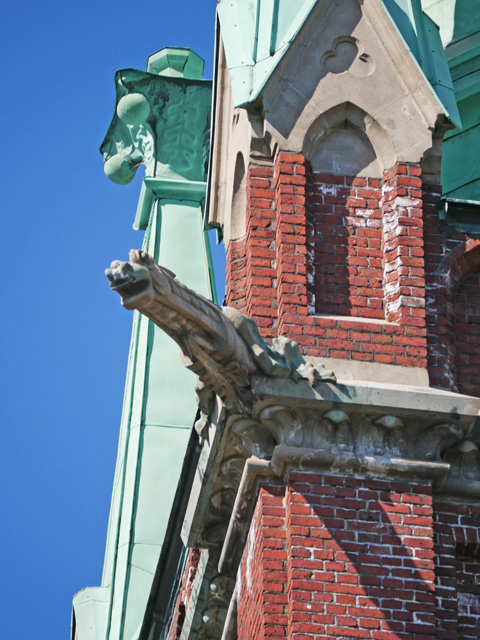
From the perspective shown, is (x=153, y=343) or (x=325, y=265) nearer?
(x=325, y=265)

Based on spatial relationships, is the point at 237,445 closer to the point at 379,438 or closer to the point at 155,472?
the point at 379,438

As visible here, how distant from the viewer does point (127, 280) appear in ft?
50.8

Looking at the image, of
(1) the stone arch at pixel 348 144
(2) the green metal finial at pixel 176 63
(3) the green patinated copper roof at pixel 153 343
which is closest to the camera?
(1) the stone arch at pixel 348 144

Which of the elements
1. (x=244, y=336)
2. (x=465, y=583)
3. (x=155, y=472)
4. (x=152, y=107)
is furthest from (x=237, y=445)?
(x=152, y=107)

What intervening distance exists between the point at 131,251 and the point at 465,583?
3687 mm

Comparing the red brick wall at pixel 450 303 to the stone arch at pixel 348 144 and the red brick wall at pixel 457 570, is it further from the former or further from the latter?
the red brick wall at pixel 457 570

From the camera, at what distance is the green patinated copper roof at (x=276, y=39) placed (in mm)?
18734

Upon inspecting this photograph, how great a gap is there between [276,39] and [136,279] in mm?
A: 4116

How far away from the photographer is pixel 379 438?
16953 mm

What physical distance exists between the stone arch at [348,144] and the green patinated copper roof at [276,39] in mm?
577

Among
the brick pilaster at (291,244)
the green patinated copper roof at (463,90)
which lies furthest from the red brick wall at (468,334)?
the green patinated copper roof at (463,90)

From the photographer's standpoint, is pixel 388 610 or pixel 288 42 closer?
pixel 388 610

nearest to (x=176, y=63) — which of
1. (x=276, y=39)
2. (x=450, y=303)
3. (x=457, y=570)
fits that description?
(x=276, y=39)

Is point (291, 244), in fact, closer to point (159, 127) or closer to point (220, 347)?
point (220, 347)
